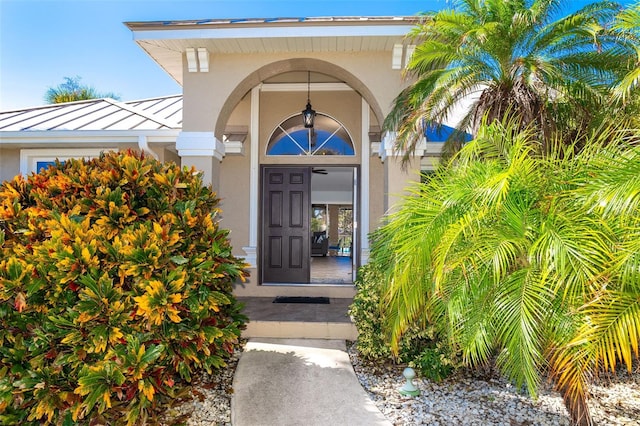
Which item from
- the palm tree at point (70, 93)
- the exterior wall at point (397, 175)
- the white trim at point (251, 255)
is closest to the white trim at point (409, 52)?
the exterior wall at point (397, 175)

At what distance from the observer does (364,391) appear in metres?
3.91

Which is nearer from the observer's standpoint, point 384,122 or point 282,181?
point 384,122

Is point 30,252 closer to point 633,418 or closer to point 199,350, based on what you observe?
point 199,350

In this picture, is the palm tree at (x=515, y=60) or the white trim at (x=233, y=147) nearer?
the palm tree at (x=515, y=60)

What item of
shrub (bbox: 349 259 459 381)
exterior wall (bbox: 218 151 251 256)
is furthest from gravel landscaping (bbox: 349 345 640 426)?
exterior wall (bbox: 218 151 251 256)

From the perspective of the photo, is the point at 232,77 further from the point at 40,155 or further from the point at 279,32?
the point at 40,155

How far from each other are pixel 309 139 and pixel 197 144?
9.77 feet

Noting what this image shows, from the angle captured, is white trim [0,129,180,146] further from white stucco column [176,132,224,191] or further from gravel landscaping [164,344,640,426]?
gravel landscaping [164,344,640,426]

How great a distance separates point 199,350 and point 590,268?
314 centimetres

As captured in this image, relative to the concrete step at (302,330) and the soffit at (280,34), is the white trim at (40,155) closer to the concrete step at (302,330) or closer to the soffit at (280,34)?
the soffit at (280,34)

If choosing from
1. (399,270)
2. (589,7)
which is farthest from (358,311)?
(589,7)

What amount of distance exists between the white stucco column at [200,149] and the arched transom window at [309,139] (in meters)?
2.41

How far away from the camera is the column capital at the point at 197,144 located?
594cm

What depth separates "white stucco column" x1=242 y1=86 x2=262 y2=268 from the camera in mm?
7984
